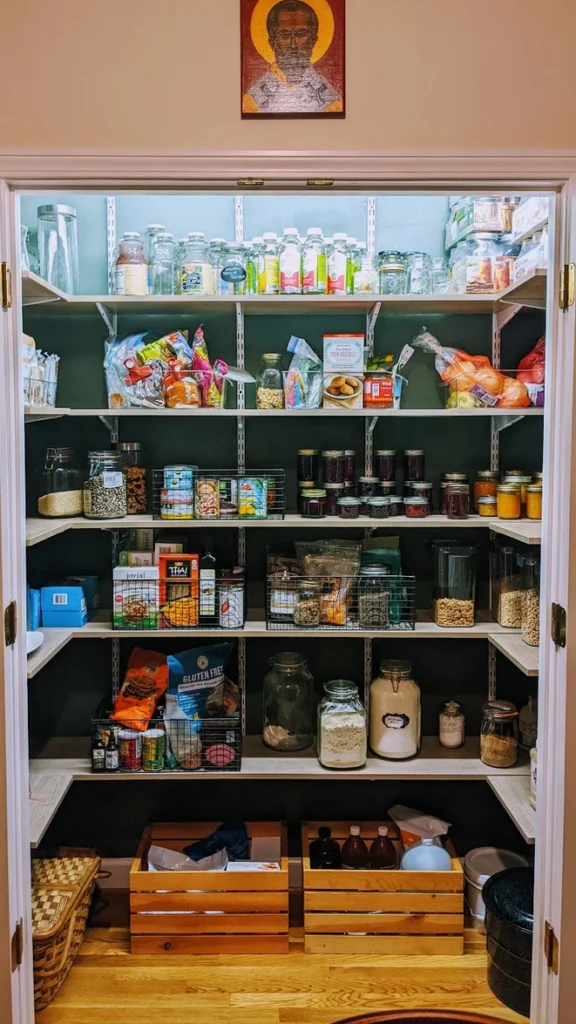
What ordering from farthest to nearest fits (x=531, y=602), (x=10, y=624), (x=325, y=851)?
1. (x=325, y=851)
2. (x=531, y=602)
3. (x=10, y=624)

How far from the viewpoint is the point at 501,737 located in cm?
280

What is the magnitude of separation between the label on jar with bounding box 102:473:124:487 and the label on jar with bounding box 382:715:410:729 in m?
1.18

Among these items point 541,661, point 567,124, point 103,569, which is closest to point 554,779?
point 541,661

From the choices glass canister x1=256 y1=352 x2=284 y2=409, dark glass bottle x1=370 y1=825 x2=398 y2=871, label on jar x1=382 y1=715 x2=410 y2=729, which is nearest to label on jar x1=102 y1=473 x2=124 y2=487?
glass canister x1=256 y1=352 x2=284 y2=409

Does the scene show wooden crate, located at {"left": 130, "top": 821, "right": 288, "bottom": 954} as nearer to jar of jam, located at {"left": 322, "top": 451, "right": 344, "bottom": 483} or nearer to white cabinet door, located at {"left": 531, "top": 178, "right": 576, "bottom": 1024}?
white cabinet door, located at {"left": 531, "top": 178, "right": 576, "bottom": 1024}

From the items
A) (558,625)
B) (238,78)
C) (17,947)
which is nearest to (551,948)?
(558,625)

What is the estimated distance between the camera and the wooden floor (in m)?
2.39

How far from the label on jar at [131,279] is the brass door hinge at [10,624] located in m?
1.30

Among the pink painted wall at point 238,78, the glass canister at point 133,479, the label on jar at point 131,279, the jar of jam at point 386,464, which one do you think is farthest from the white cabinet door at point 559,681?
the glass canister at point 133,479

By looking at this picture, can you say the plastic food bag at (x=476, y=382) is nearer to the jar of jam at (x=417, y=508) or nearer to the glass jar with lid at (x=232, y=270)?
the jar of jam at (x=417, y=508)

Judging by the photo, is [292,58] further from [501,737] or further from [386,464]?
[501,737]

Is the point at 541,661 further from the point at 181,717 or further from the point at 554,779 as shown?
the point at 181,717

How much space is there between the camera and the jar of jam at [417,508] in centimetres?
282

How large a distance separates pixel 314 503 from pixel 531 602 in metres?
0.75
